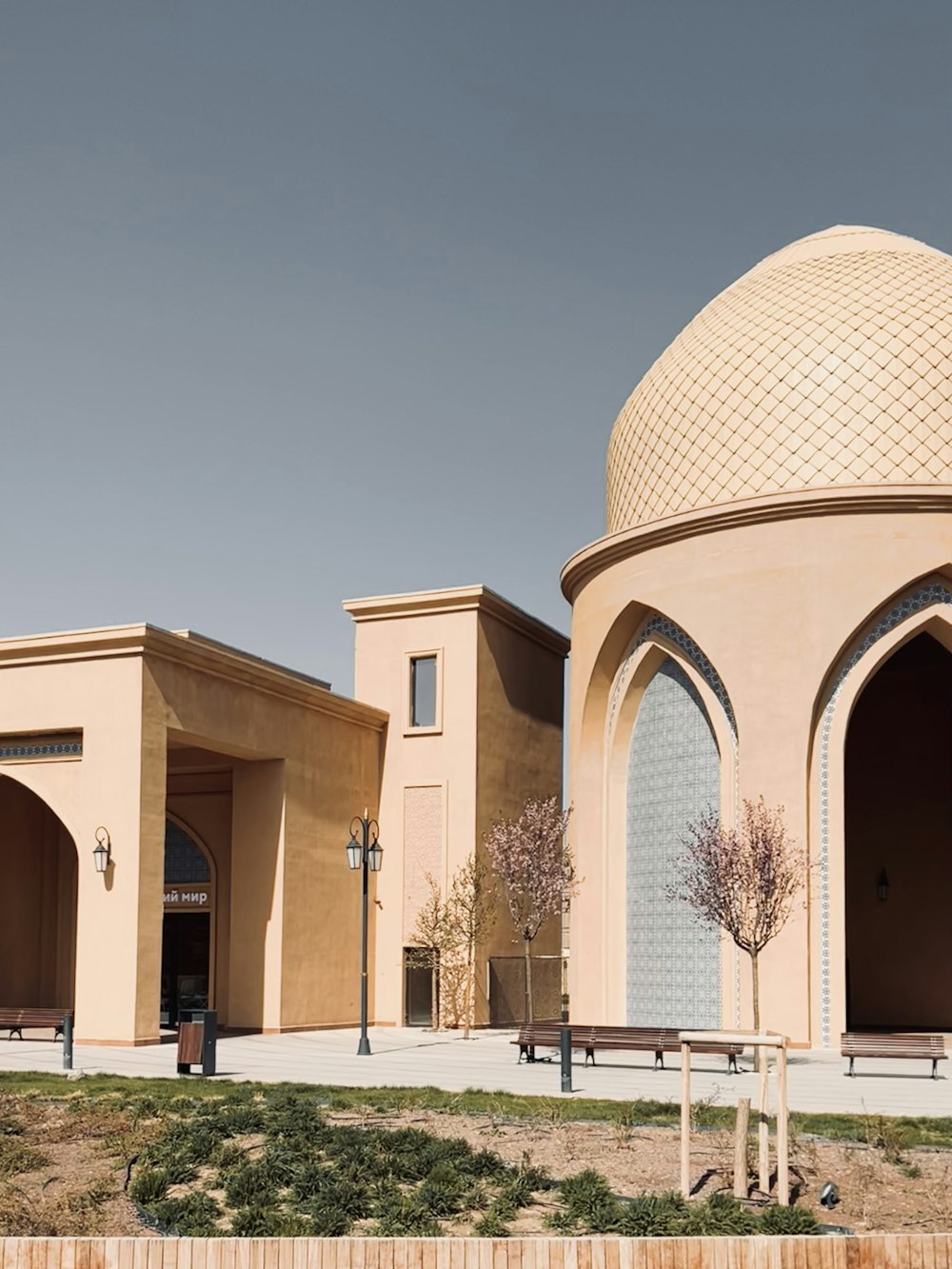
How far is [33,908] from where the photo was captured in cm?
2766

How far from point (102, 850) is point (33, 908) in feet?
22.2

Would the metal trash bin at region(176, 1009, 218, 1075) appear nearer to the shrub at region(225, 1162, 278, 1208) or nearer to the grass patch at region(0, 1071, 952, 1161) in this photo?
the grass patch at region(0, 1071, 952, 1161)

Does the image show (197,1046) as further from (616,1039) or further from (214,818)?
(214,818)

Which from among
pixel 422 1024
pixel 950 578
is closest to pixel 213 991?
pixel 422 1024

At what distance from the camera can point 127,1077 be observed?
16.5 metres

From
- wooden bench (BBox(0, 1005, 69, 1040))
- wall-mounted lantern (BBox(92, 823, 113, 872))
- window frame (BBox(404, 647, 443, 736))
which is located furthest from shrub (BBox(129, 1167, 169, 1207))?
window frame (BBox(404, 647, 443, 736))

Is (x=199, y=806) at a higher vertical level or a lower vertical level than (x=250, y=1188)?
higher

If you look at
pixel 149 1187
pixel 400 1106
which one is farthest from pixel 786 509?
pixel 149 1187

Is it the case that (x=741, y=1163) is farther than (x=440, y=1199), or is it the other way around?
(x=741, y=1163)

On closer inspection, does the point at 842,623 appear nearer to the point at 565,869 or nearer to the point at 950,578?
the point at 950,578

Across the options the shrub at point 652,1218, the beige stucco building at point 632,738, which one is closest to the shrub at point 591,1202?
the shrub at point 652,1218

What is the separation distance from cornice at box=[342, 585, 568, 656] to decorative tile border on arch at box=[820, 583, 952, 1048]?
322 inches

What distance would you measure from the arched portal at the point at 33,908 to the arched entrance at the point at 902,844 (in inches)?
552

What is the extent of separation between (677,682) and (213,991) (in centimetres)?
964
